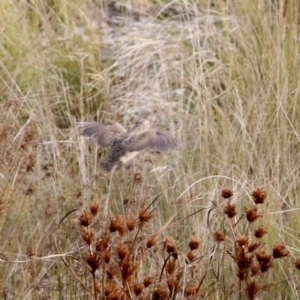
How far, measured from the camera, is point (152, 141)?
2.75 meters

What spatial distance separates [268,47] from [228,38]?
24 cm

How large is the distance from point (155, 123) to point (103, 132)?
826 millimetres

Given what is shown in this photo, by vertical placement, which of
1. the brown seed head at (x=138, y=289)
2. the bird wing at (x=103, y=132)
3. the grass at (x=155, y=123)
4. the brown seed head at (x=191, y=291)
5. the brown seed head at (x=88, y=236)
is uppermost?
the brown seed head at (x=88, y=236)

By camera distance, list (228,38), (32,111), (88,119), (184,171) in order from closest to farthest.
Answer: (184,171), (32,111), (88,119), (228,38)

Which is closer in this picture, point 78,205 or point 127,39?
point 78,205

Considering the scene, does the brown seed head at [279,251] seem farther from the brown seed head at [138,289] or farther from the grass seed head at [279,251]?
the brown seed head at [138,289]

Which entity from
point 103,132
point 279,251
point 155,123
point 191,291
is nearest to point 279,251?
point 279,251

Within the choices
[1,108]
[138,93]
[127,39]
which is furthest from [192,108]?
[1,108]

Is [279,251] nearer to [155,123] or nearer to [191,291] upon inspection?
[191,291]

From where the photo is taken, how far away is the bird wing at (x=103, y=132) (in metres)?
2.86

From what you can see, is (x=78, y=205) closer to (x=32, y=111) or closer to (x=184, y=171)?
(x=184, y=171)

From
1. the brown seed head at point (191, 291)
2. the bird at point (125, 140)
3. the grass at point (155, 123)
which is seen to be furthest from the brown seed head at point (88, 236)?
the bird at point (125, 140)

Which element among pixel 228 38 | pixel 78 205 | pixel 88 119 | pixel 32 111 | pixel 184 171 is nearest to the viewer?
pixel 78 205

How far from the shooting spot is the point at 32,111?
3512 millimetres
